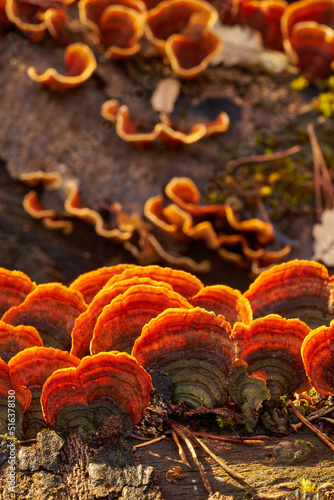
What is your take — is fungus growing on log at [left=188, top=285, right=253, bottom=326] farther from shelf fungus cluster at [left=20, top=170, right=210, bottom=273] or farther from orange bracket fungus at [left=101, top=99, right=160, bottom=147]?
orange bracket fungus at [left=101, top=99, right=160, bottom=147]

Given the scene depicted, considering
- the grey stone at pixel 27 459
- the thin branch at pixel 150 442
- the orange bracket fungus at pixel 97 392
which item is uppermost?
the orange bracket fungus at pixel 97 392

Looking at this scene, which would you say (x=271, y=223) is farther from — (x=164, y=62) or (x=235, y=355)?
(x=235, y=355)

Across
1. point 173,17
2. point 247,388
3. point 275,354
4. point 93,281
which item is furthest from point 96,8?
point 247,388

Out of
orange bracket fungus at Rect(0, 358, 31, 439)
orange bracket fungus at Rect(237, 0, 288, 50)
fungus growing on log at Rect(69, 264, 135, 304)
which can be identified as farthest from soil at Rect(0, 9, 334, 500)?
orange bracket fungus at Rect(0, 358, 31, 439)

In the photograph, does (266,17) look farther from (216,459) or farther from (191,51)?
(216,459)

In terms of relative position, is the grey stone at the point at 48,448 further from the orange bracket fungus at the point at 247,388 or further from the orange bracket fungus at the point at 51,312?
the orange bracket fungus at the point at 247,388

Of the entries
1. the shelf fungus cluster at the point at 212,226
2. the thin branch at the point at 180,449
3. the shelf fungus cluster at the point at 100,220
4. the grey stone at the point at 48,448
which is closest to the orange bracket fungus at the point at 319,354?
the thin branch at the point at 180,449

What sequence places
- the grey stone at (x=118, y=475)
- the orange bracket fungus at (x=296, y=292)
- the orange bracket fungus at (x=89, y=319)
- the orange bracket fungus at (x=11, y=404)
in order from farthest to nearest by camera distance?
the orange bracket fungus at (x=296, y=292) → the orange bracket fungus at (x=89, y=319) → the orange bracket fungus at (x=11, y=404) → the grey stone at (x=118, y=475)
